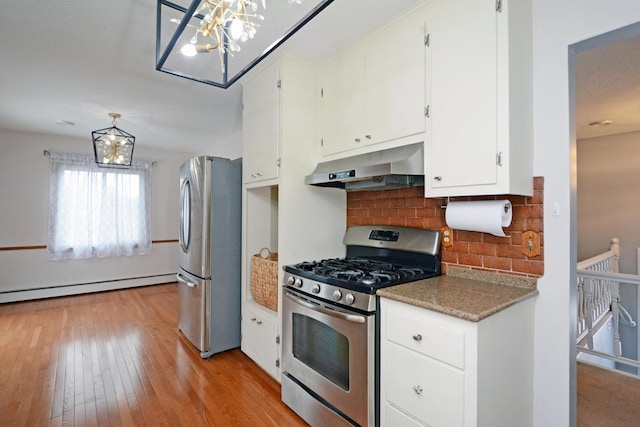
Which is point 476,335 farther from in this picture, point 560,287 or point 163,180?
point 163,180

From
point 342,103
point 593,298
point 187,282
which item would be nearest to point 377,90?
point 342,103

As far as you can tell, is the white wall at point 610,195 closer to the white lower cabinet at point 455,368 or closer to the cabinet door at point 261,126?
the white lower cabinet at point 455,368

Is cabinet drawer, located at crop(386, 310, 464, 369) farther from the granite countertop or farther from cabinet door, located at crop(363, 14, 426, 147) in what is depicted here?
cabinet door, located at crop(363, 14, 426, 147)

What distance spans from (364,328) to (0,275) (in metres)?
5.65

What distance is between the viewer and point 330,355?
181 cm

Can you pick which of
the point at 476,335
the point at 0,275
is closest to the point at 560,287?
the point at 476,335

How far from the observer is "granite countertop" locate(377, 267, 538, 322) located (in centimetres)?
129

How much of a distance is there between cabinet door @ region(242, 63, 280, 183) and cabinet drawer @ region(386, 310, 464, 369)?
1.40 meters

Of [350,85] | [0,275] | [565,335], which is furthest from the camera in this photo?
[0,275]

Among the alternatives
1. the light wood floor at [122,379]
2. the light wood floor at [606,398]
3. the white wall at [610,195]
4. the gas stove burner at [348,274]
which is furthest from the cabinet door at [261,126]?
the white wall at [610,195]

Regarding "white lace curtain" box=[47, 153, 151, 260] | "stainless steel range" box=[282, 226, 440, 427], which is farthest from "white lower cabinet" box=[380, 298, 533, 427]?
"white lace curtain" box=[47, 153, 151, 260]

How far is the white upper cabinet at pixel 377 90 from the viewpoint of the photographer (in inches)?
71.7

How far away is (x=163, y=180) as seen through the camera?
18.9 ft

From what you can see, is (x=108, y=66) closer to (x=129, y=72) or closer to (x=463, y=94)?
(x=129, y=72)
